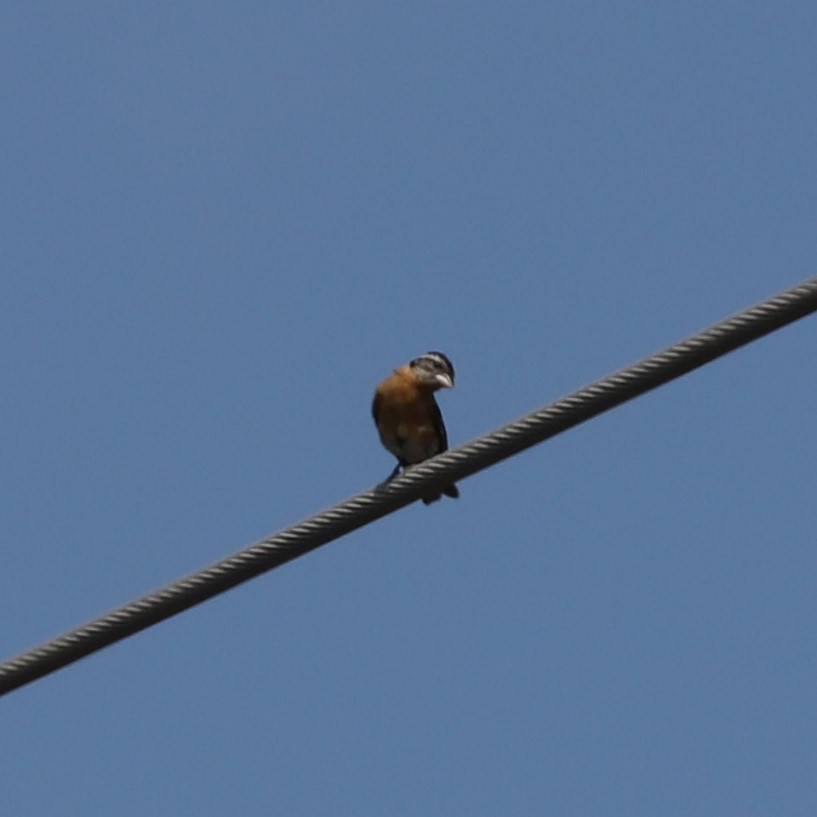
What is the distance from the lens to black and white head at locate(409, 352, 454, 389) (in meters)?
13.1

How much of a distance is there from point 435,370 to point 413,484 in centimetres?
519

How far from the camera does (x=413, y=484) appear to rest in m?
8.02

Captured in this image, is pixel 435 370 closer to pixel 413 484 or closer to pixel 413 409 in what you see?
pixel 413 409

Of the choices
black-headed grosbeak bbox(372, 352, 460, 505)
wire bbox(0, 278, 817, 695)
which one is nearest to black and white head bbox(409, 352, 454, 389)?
black-headed grosbeak bbox(372, 352, 460, 505)

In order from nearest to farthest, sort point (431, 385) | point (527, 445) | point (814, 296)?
1. point (814, 296)
2. point (527, 445)
3. point (431, 385)

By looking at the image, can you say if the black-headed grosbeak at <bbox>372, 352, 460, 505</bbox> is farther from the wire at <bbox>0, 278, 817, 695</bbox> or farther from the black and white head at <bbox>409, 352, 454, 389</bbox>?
the wire at <bbox>0, 278, 817, 695</bbox>

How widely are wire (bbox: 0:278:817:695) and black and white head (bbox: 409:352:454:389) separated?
5042 millimetres

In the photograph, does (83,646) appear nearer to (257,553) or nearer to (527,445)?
(257,553)

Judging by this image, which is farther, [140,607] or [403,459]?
[403,459]

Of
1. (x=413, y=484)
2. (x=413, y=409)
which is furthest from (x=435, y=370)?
(x=413, y=484)

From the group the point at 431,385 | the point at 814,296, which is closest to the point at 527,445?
the point at 814,296

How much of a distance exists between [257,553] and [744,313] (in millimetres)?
1656

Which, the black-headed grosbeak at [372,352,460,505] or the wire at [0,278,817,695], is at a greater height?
the black-headed grosbeak at [372,352,460,505]

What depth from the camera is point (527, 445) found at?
7.71 m
